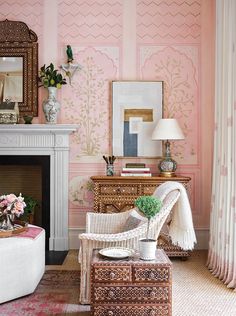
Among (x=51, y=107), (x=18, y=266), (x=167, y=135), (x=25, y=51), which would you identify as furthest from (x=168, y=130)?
(x=18, y=266)

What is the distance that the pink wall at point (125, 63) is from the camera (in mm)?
4902

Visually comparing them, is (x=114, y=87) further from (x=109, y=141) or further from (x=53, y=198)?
(x=53, y=198)

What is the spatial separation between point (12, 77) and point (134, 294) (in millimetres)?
3207

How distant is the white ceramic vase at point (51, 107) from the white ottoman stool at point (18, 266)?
1.75 m

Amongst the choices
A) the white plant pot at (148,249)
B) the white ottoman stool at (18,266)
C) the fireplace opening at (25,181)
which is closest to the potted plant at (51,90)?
the fireplace opening at (25,181)

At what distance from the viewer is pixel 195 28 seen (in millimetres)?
4906

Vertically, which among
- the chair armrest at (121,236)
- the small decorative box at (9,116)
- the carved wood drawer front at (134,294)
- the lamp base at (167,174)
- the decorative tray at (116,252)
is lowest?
the carved wood drawer front at (134,294)

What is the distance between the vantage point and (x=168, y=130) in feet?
14.8

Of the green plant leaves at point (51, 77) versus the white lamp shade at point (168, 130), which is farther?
the green plant leaves at point (51, 77)

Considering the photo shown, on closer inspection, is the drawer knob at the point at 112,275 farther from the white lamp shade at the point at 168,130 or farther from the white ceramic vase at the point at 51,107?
the white ceramic vase at the point at 51,107

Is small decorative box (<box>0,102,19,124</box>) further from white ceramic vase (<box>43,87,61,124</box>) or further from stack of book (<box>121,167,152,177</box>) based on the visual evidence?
stack of book (<box>121,167,152,177</box>)

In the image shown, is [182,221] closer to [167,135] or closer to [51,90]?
[167,135]

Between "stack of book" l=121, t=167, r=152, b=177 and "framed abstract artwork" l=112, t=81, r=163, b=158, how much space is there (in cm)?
32

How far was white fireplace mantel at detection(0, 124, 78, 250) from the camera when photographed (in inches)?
189
